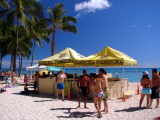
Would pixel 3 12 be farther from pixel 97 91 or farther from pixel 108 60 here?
pixel 97 91

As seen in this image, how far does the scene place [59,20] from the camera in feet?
79.6

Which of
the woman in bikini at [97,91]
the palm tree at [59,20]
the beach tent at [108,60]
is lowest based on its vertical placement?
the woman in bikini at [97,91]

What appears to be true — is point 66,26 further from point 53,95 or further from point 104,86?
point 104,86

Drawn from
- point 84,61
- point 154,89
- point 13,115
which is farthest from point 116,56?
point 13,115

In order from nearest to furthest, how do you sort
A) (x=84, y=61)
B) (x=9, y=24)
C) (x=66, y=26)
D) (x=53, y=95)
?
(x=84, y=61) < (x=53, y=95) < (x=9, y=24) < (x=66, y=26)

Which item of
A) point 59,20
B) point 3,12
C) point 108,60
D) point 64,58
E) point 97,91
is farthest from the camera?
point 59,20

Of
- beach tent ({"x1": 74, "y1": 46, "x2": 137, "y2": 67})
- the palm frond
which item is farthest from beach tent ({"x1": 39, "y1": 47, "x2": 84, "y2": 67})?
the palm frond

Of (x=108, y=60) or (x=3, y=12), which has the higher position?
(x=3, y=12)

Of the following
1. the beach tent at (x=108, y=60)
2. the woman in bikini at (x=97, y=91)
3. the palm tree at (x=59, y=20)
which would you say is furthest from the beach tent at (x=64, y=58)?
the palm tree at (x=59, y=20)

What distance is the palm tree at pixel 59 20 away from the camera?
2404 cm

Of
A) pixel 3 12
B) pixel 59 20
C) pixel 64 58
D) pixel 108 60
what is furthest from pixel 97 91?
pixel 3 12

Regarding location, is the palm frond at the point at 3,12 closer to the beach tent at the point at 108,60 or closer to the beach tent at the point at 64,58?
the beach tent at the point at 64,58

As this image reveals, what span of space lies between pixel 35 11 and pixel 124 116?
67.8 ft

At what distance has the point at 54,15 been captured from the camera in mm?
24078
